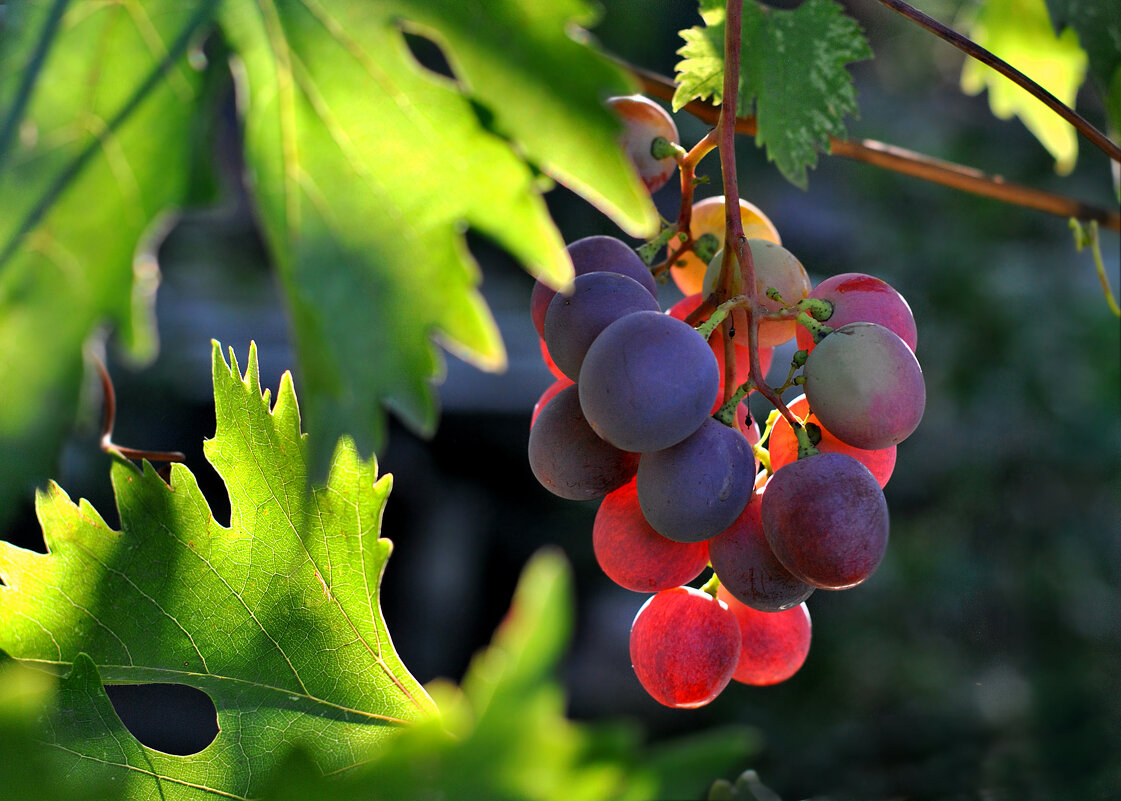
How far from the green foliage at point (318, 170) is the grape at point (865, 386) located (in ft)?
0.41

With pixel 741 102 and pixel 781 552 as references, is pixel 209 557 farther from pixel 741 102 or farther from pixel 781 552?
pixel 741 102

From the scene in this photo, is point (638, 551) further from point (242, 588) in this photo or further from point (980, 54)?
point (980, 54)

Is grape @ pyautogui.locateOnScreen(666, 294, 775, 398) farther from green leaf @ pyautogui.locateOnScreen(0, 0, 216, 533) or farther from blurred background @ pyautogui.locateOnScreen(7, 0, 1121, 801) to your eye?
blurred background @ pyautogui.locateOnScreen(7, 0, 1121, 801)

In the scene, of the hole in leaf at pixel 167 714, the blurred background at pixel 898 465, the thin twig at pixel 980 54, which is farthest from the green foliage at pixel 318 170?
the hole in leaf at pixel 167 714

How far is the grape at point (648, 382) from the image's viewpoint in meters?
0.33

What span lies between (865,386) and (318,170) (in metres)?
0.20

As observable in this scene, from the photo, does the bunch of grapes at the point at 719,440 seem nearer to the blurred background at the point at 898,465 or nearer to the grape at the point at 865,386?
the grape at the point at 865,386

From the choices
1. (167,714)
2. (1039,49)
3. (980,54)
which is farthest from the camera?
(167,714)

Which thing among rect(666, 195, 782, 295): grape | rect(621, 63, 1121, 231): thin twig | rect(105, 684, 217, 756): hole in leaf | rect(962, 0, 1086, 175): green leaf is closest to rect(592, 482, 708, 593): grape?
rect(666, 195, 782, 295): grape

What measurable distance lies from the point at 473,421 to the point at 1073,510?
4.19ft


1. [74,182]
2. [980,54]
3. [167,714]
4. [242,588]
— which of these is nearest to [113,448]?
[242,588]

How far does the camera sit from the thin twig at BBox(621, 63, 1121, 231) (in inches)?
19.9

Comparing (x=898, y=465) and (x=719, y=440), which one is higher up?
(x=719, y=440)

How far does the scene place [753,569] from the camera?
37 cm
